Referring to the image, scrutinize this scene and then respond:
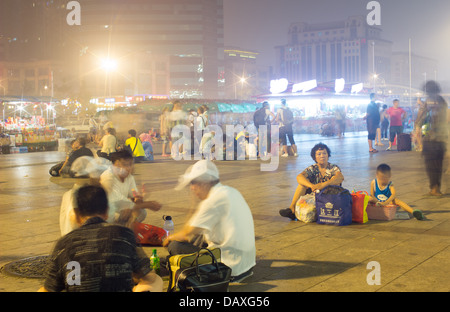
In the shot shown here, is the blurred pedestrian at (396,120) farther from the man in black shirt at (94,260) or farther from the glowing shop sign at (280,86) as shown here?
the glowing shop sign at (280,86)

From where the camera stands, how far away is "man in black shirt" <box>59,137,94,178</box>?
12.9m

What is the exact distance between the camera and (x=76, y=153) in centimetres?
1323

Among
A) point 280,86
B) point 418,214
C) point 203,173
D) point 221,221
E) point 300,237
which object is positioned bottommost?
point 300,237

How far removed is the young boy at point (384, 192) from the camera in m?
8.09

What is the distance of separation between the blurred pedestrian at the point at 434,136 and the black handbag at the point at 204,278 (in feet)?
22.5

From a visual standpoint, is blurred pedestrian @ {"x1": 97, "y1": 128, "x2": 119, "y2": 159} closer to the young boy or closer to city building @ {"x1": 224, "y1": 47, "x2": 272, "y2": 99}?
the young boy

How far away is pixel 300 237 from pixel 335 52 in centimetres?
15259

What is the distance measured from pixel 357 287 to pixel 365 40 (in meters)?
133

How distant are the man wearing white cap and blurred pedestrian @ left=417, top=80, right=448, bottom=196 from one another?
19.9 feet

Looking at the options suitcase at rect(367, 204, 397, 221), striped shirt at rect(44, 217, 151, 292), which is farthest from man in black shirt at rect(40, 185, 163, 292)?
suitcase at rect(367, 204, 397, 221)

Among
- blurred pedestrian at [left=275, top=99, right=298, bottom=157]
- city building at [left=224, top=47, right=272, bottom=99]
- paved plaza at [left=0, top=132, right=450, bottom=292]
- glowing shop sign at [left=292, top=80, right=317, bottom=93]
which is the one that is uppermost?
city building at [left=224, top=47, right=272, bottom=99]

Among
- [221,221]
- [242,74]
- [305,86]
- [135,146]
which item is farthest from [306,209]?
[242,74]

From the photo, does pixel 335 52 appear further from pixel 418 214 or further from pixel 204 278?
pixel 204 278
